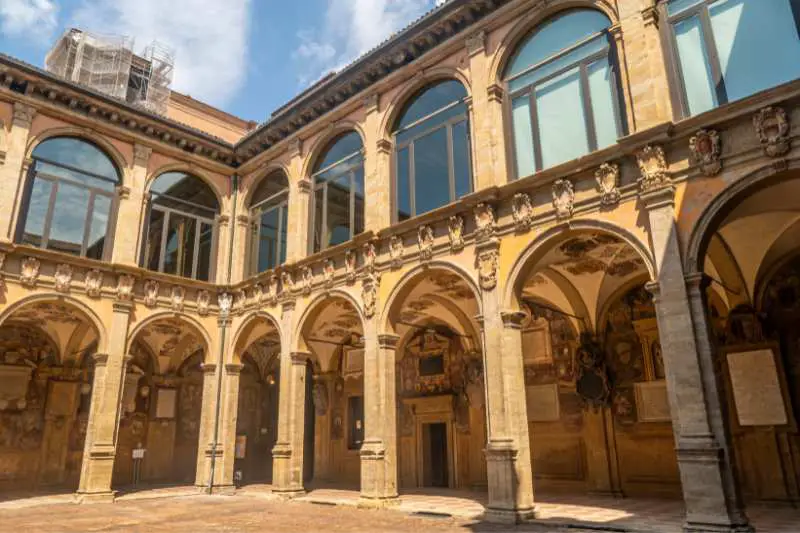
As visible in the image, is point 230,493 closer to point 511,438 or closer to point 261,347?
point 261,347

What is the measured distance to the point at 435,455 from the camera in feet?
53.3

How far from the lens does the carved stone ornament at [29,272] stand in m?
13.5

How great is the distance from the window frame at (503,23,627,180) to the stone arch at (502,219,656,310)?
4.62ft

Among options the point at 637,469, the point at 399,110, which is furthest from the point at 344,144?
the point at 637,469

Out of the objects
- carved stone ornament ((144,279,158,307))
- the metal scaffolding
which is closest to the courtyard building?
carved stone ornament ((144,279,158,307))

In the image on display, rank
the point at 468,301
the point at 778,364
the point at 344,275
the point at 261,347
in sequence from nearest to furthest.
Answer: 1. the point at 778,364
2. the point at 344,275
3. the point at 468,301
4. the point at 261,347

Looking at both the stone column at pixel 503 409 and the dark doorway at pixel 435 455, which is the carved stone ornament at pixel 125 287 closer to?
the dark doorway at pixel 435 455

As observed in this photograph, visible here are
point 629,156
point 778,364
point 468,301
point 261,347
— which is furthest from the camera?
point 261,347

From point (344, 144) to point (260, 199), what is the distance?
155 inches

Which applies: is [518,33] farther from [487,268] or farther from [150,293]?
[150,293]

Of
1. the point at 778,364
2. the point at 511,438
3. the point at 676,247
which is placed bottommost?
the point at 511,438

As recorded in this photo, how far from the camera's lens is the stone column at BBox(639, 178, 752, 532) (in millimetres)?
7391

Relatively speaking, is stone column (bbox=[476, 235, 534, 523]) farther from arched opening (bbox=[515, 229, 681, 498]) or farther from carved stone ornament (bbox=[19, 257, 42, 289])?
carved stone ornament (bbox=[19, 257, 42, 289])

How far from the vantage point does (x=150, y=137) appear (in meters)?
16.7
